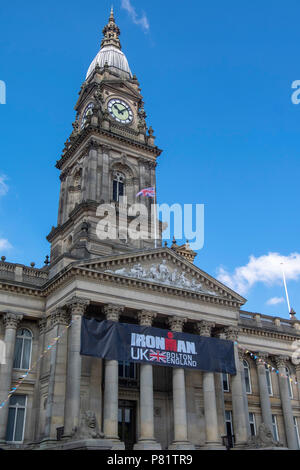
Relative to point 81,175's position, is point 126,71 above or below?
above

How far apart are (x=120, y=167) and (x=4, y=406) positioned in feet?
85.2

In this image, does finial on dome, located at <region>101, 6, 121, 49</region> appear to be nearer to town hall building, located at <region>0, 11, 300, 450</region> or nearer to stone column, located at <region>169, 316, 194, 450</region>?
town hall building, located at <region>0, 11, 300, 450</region>

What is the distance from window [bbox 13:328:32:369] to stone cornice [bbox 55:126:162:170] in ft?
68.8

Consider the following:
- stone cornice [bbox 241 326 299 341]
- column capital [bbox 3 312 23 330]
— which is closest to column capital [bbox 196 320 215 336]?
stone cornice [bbox 241 326 299 341]

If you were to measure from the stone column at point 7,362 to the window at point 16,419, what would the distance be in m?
1.29

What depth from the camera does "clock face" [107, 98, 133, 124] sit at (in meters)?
54.1

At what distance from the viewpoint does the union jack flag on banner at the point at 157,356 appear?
116 feet

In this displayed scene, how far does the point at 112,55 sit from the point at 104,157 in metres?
15.8

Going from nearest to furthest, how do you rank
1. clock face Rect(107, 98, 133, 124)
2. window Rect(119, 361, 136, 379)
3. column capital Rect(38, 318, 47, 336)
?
column capital Rect(38, 318, 47, 336) → window Rect(119, 361, 136, 379) → clock face Rect(107, 98, 133, 124)

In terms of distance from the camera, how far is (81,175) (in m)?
51.7

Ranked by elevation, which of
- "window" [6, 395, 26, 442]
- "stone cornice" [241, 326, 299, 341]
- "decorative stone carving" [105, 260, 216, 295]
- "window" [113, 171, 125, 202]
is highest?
"window" [113, 171, 125, 202]

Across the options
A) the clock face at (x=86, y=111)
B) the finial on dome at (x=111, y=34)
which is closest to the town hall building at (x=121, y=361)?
the clock face at (x=86, y=111)
